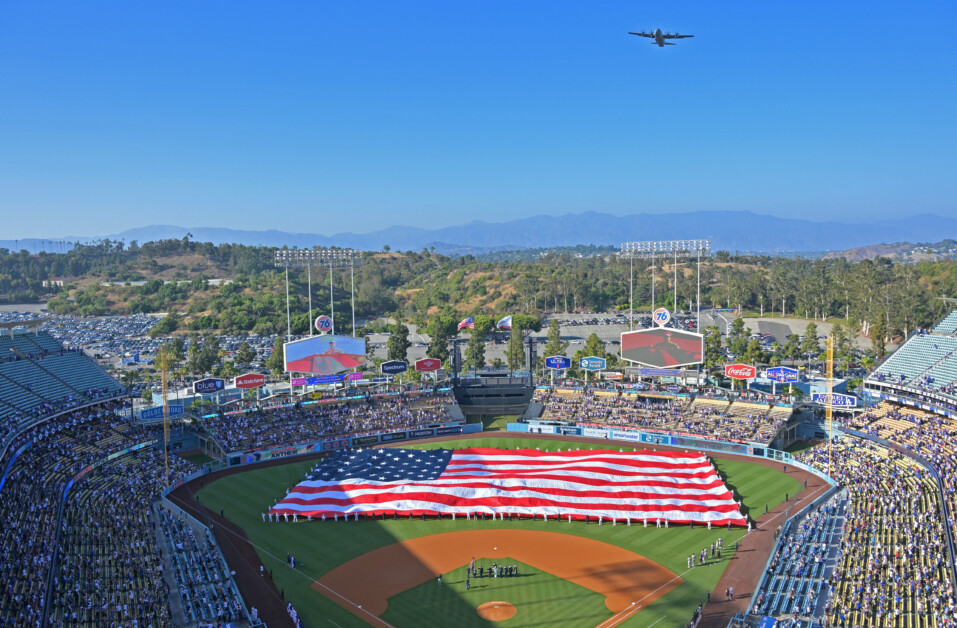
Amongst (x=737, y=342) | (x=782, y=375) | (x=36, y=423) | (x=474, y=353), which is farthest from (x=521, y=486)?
(x=737, y=342)

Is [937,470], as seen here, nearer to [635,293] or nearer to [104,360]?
[104,360]

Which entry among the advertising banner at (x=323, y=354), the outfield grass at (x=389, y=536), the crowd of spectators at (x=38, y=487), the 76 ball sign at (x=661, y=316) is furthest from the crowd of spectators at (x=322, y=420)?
the 76 ball sign at (x=661, y=316)

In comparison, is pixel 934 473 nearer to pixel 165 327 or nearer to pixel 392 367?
pixel 392 367

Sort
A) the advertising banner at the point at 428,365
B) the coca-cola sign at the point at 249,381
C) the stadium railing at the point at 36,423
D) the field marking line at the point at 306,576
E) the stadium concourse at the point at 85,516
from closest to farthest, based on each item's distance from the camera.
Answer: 1. the stadium concourse at the point at 85,516
2. the field marking line at the point at 306,576
3. the stadium railing at the point at 36,423
4. the coca-cola sign at the point at 249,381
5. the advertising banner at the point at 428,365

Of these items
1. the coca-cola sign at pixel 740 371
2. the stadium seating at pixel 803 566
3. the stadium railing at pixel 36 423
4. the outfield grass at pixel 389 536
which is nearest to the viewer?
the stadium seating at pixel 803 566

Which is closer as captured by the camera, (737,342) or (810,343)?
(810,343)

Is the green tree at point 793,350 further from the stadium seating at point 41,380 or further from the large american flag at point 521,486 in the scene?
the stadium seating at point 41,380

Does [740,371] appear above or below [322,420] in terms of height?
above
